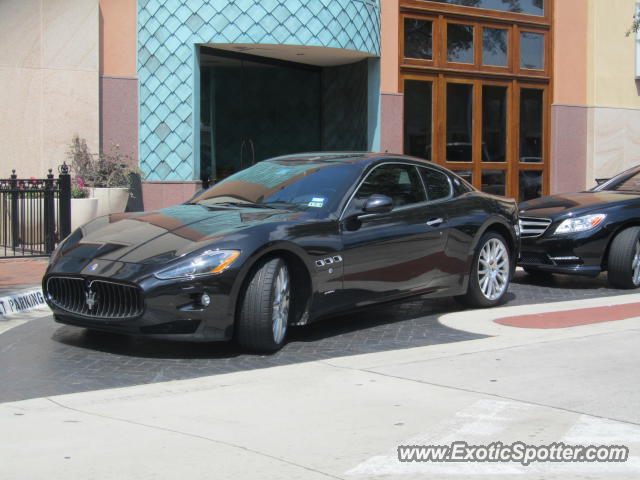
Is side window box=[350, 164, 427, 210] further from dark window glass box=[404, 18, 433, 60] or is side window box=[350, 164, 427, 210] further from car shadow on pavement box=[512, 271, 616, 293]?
dark window glass box=[404, 18, 433, 60]

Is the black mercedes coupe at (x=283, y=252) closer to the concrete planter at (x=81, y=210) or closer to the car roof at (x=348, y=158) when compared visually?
the car roof at (x=348, y=158)

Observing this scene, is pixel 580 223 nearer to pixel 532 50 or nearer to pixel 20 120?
pixel 20 120

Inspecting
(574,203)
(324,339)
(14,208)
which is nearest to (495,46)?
(574,203)

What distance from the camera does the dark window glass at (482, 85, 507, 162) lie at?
19.7 metres

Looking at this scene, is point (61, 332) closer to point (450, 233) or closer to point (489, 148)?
point (450, 233)

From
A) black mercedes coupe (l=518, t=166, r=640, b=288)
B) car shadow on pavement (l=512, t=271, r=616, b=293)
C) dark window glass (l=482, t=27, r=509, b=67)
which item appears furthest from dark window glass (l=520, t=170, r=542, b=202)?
black mercedes coupe (l=518, t=166, r=640, b=288)

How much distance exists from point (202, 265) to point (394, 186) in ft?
7.89

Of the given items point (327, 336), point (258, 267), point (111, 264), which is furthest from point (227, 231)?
point (327, 336)

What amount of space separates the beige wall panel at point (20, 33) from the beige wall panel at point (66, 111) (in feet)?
1.30

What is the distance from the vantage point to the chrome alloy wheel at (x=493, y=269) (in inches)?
354

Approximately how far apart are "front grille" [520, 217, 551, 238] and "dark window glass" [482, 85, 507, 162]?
359 inches

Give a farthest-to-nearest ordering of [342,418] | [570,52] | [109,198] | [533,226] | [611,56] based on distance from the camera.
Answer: [611,56] < [570,52] < [109,198] < [533,226] < [342,418]

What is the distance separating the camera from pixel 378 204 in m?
7.54

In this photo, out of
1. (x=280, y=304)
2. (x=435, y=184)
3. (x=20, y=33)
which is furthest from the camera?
(x=20, y=33)
